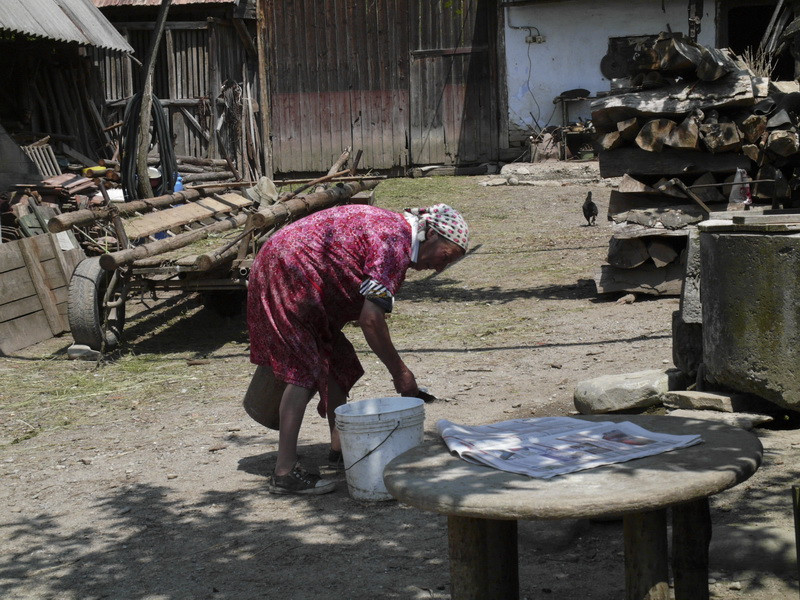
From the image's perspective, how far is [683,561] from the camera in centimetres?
317

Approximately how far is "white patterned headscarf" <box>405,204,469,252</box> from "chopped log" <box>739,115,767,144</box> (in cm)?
505

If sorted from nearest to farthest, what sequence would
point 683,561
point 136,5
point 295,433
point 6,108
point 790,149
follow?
point 683,561, point 295,433, point 790,149, point 6,108, point 136,5

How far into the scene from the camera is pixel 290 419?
473 cm

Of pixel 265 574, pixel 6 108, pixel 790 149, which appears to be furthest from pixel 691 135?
pixel 6 108

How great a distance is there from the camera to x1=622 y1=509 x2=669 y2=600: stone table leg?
116 inches

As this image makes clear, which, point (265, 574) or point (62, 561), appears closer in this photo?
point (265, 574)

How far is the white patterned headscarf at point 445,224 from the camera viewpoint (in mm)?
4402

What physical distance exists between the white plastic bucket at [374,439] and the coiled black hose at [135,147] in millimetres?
7066

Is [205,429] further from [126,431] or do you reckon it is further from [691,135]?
[691,135]

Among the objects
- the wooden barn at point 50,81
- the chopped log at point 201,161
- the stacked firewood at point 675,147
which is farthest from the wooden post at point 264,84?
the stacked firewood at point 675,147

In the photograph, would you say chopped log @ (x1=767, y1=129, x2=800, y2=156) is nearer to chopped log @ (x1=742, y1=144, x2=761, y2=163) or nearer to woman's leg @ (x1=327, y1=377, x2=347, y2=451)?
chopped log @ (x1=742, y1=144, x2=761, y2=163)

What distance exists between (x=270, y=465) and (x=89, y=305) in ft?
11.4

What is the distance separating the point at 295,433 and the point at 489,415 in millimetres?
1678

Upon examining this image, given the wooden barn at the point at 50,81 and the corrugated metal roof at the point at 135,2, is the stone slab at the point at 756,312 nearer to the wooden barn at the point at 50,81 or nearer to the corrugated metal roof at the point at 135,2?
the wooden barn at the point at 50,81
